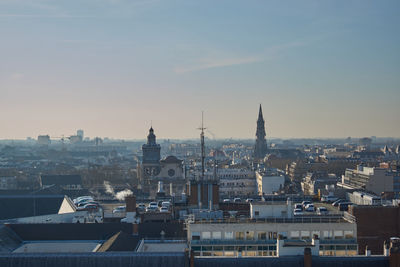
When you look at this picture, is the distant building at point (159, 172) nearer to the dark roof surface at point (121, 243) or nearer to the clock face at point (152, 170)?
the clock face at point (152, 170)

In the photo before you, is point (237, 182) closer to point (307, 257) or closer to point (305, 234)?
point (305, 234)

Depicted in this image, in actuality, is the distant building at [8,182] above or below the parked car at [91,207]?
below

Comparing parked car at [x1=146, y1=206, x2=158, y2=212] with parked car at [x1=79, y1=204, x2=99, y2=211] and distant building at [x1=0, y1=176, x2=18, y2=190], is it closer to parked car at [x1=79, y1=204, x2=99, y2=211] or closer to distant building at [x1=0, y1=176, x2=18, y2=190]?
parked car at [x1=79, y1=204, x2=99, y2=211]

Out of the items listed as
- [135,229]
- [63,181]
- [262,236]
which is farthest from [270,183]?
[262,236]

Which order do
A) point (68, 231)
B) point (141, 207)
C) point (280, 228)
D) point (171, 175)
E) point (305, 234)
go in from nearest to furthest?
point (280, 228) → point (305, 234) → point (68, 231) → point (141, 207) → point (171, 175)

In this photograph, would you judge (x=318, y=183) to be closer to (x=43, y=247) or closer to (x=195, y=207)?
(x=195, y=207)

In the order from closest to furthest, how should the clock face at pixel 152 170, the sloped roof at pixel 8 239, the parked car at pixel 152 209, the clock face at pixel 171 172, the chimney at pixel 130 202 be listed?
the sloped roof at pixel 8 239, the chimney at pixel 130 202, the parked car at pixel 152 209, the clock face at pixel 171 172, the clock face at pixel 152 170

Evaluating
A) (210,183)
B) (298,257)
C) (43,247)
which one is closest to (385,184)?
(210,183)

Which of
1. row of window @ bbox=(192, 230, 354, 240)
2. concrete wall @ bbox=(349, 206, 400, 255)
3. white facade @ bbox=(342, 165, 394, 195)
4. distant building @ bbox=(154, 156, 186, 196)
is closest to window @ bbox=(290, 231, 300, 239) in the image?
row of window @ bbox=(192, 230, 354, 240)

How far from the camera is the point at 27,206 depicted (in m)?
88.6

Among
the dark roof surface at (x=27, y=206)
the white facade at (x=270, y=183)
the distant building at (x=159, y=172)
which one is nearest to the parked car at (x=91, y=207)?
the dark roof surface at (x=27, y=206)

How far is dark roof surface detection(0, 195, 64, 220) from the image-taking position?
86.4 metres

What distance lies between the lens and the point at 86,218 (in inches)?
2520

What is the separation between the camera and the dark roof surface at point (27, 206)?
8638 centimetres
